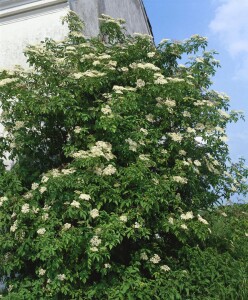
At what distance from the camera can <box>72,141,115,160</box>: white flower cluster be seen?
588cm

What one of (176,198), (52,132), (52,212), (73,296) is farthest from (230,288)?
(52,132)

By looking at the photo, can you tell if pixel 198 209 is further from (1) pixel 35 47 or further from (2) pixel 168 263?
(1) pixel 35 47

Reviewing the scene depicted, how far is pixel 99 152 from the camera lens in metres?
5.88

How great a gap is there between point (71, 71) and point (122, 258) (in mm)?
2383

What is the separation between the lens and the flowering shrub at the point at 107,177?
5852 mm

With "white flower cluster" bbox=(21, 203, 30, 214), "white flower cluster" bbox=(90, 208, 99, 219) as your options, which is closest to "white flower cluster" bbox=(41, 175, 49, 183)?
"white flower cluster" bbox=(21, 203, 30, 214)

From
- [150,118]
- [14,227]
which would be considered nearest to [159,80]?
[150,118]

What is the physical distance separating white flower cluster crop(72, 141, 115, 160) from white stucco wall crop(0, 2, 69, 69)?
3.20m

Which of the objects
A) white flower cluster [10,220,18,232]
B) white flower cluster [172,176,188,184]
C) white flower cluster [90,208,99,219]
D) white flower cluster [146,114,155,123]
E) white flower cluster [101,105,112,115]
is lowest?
white flower cluster [90,208,99,219]

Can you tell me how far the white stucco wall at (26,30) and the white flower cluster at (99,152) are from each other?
3.20 metres

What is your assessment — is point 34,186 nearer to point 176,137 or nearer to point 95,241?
point 95,241

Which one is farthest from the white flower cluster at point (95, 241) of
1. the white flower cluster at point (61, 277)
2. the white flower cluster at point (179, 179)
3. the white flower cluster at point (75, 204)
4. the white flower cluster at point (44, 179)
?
the white flower cluster at point (179, 179)

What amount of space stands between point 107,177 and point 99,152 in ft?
1.00

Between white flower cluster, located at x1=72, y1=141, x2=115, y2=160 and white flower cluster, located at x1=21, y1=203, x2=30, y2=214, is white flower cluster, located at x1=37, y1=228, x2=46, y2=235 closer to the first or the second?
white flower cluster, located at x1=21, y1=203, x2=30, y2=214
